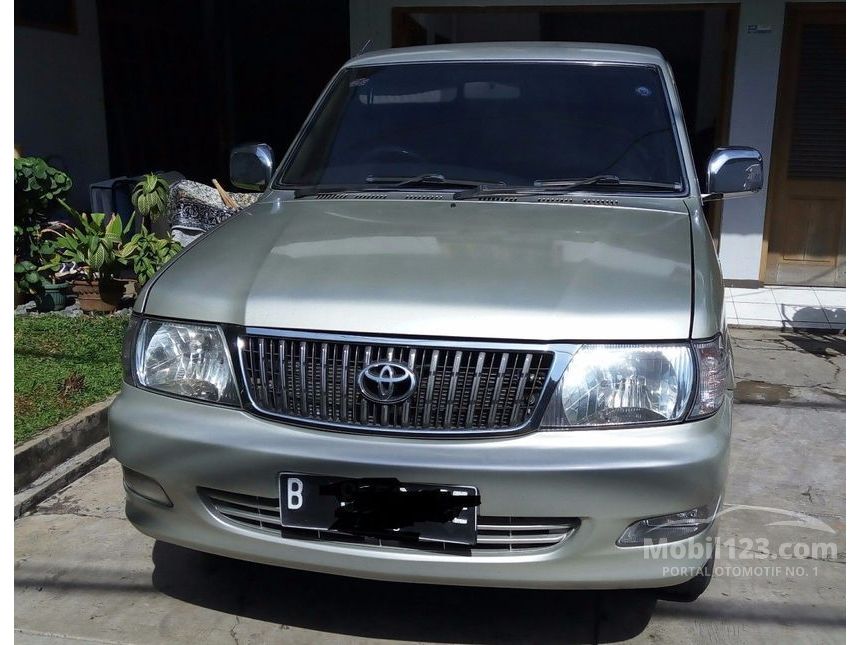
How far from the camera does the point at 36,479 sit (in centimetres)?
369

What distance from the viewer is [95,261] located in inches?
227

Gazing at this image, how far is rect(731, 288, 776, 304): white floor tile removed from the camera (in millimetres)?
7250

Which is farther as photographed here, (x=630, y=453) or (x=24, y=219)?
(x=24, y=219)

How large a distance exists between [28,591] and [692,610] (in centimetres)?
229

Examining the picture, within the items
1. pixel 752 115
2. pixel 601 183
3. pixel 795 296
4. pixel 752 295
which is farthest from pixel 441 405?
pixel 752 115

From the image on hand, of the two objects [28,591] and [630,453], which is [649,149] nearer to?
[630,453]

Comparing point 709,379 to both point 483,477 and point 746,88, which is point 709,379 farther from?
point 746,88

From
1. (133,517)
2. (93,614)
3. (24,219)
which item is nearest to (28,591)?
(93,614)

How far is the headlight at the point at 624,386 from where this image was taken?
218 centimetres

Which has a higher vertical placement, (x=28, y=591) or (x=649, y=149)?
(x=649, y=149)

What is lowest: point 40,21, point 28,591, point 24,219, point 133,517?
point 28,591

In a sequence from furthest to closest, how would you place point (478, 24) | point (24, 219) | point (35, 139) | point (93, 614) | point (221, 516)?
point (478, 24)
point (35, 139)
point (24, 219)
point (93, 614)
point (221, 516)

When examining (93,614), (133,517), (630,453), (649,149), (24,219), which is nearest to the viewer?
(630,453)

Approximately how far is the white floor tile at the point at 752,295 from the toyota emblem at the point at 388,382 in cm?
571
